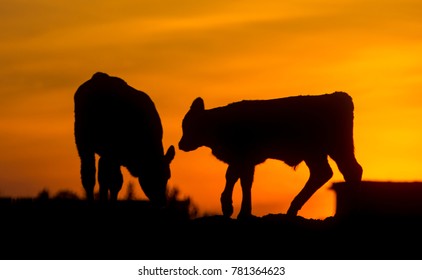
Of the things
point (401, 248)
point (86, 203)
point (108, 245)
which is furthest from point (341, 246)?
point (86, 203)

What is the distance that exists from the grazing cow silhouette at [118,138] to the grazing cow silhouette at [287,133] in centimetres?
102

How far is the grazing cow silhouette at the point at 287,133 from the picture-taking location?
97.8 ft

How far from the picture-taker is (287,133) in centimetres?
2988

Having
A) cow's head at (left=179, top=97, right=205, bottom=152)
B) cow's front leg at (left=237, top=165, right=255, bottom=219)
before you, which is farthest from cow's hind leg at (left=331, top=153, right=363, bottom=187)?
cow's head at (left=179, top=97, right=205, bottom=152)

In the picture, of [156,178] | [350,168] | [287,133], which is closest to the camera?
[287,133]

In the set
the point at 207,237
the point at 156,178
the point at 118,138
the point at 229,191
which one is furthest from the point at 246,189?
the point at 118,138

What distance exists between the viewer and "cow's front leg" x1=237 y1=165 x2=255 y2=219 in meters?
28.7

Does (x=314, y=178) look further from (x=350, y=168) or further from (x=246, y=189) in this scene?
(x=246, y=189)

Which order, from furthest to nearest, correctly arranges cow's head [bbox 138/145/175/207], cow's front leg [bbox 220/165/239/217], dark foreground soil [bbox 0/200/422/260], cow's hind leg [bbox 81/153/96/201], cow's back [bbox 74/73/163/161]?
cow's hind leg [bbox 81/153/96/201] < cow's back [bbox 74/73/163/161] < cow's head [bbox 138/145/175/207] < cow's front leg [bbox 220/165/239/217] < dark foreground soil [bbox 0/200/422/260]

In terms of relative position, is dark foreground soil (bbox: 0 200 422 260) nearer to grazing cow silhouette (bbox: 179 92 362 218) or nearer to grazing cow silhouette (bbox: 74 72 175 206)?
grazing cow silhouette (bbox: 179 92 362 218)

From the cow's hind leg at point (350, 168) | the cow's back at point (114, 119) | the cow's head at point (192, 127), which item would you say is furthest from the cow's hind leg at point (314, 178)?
the cow's back at point (114, 119)

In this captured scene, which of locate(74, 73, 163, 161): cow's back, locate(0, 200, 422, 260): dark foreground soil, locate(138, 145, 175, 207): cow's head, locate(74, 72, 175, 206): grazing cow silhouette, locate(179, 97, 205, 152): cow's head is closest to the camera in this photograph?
locate(0, 200, 422, 260): dark foreground soil

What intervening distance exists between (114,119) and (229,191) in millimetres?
3987
